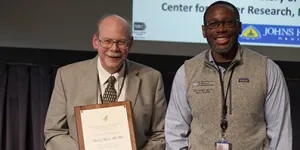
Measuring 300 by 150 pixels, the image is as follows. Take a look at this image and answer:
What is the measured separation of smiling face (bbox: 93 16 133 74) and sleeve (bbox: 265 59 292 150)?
0.66m

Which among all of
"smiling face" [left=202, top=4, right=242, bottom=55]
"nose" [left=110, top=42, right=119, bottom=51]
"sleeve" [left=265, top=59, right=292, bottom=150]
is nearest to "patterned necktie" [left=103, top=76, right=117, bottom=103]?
"nose" [left=110, top=42, right=119, bottom=51]

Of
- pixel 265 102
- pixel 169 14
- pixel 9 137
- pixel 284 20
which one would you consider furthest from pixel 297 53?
pixel 9 137

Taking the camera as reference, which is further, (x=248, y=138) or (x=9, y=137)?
(x=9, y=137)

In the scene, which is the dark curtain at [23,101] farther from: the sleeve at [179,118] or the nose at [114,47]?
the sleeve at [179,118]

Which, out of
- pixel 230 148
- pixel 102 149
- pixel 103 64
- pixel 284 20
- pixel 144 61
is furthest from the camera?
pixel 144 61

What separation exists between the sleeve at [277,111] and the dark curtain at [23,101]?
2270mm

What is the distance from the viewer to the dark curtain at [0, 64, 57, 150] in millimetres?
4020

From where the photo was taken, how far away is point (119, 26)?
91.3 inches

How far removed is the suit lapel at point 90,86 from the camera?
245 centimetres

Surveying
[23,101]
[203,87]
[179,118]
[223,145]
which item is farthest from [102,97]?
[23,101]

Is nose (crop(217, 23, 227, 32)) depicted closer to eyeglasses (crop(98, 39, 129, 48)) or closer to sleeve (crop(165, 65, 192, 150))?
sleeve (crop(165, 65, 192, 150))

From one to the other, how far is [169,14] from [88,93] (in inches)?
58.7

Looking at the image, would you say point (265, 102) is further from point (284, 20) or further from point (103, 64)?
point (284, 20)

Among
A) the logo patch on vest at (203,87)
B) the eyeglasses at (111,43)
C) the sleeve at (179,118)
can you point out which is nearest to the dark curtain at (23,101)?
the eyeglasses at (111,43)
